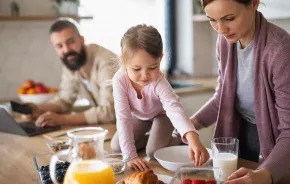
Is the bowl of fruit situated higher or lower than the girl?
lower

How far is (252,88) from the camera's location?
4.50 ft

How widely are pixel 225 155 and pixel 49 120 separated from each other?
1.00m

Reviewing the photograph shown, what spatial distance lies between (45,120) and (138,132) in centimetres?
61

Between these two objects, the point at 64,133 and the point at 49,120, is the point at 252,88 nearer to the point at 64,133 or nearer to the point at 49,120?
the point at 64,133

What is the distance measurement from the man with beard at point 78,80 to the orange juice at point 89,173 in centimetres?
103

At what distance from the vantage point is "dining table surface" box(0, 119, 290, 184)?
1166 mm

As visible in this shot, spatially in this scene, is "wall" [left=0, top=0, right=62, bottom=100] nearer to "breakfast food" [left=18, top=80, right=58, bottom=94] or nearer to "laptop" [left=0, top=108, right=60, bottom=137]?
"breakfast food" [left=18, top=80, right=58, bottom=94]

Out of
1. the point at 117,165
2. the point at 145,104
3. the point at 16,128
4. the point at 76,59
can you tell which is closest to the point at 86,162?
the point at 117,165

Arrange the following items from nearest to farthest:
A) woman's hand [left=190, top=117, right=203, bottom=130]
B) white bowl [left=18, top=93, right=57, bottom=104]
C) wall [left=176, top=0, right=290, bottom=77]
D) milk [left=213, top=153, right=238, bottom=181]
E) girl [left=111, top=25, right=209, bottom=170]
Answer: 1. milk [left=213, top=153, right=238, bottom=181]
2. girl [left=111, top=25, right=209, bottom=170]
3. woman's hand [left=190, top=117, right=203, bottom=130]
4. white bowl [left=18, top=93, right=57, bottom=104]
5. wall [left=176, top=0, right=290, bottom=77]

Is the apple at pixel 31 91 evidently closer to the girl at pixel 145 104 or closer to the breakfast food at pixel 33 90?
the breakfast food at pixel 33 90

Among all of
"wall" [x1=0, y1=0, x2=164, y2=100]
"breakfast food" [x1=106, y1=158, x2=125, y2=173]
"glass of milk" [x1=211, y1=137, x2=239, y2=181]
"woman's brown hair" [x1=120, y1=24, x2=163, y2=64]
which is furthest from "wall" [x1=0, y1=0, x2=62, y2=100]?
"glass of milk" [x1=211, y1=137, x2=239, y2=181]

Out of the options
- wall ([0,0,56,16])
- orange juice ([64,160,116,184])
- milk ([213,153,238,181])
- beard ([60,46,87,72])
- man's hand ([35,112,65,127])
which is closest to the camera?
orange juice ([64,160,116,184])

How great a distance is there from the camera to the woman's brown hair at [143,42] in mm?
1220

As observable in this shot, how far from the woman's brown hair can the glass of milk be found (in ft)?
1.08
